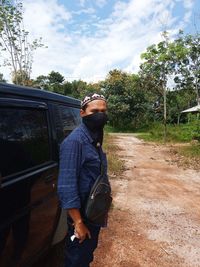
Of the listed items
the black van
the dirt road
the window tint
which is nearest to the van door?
the black van

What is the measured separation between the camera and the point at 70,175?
253 cm

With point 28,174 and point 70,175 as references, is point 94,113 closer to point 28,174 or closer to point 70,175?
point 70,175

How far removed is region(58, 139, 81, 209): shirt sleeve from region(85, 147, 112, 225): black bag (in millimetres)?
103

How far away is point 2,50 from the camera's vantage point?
59.8ft

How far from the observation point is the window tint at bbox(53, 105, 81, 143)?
364 centimetres

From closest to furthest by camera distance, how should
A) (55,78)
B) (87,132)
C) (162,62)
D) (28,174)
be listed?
(87,132), (28,174), (162,62), (55,78)

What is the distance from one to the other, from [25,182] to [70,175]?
1.34 ft

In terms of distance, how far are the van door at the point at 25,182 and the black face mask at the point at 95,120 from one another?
551 millimetres

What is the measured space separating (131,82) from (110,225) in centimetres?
3269

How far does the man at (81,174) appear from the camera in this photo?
8.31ft

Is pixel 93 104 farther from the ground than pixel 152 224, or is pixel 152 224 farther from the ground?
pixel 93 104

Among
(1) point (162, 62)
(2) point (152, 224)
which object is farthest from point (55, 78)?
(2) point (152, 224)

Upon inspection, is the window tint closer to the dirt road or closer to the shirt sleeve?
the shirt sleeve

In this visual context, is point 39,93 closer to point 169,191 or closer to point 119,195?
point 119,195
